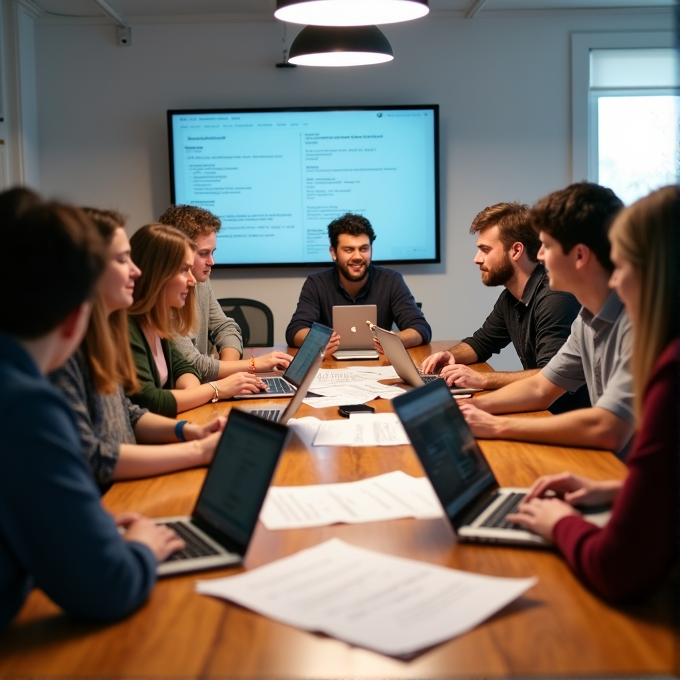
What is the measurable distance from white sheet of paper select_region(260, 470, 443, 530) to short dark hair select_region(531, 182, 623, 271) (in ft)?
2.48

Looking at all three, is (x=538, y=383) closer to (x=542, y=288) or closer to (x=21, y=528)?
(x=542, y=288)

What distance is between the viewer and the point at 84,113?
5695mm

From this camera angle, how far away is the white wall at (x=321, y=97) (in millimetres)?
5625

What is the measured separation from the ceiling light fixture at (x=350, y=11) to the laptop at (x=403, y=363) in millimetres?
987

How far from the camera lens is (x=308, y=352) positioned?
9.20 feet

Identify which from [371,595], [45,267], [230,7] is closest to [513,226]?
[371,595]

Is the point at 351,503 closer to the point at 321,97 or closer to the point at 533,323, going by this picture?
the point at 533,323

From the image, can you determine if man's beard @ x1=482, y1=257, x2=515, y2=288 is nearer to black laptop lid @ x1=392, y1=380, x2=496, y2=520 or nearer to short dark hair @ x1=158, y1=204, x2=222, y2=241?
short dark hair @ x1=158, y1=204, x2=222, y2=241

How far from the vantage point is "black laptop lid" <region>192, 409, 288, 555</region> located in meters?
1.29

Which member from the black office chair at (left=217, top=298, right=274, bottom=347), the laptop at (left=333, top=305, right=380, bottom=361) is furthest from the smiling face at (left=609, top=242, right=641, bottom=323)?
the black office chair at (left=217, top=298, right=274, bottom=347)

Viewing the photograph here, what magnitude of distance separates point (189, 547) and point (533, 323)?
219cm

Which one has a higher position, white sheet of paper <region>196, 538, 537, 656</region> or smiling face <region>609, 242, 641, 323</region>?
smiling face <region>609, 242, 641, 323</region>

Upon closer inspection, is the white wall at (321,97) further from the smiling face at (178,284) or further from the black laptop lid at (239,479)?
the black laptop lid at (239,479)

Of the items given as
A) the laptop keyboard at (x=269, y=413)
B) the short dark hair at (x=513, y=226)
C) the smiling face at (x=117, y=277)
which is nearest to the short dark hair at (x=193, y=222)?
the short dark hair at (x=513, y=226)
